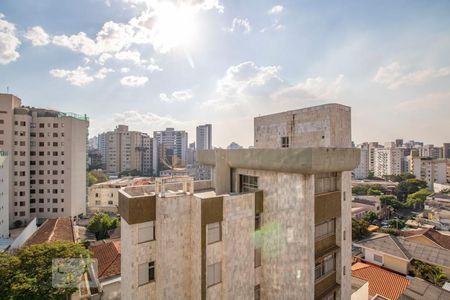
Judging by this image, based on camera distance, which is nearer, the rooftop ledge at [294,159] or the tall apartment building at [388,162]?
the rooftop ledge at [294,159]

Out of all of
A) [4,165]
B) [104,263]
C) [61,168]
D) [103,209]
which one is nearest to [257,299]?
[104,263]

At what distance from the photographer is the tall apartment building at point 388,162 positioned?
13425 cm

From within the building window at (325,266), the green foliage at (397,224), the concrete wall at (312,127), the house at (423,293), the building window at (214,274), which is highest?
the concrete wall at (312,127)

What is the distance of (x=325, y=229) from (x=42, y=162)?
6818 cm

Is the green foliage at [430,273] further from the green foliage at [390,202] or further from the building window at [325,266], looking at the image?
the green foliage at [390,202]

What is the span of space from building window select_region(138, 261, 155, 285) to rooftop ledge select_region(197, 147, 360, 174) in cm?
741

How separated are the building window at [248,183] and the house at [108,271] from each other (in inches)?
679

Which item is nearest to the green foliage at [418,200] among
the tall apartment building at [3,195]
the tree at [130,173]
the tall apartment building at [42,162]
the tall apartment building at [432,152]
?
the tall apartment building at [42,162]

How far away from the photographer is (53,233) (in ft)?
119

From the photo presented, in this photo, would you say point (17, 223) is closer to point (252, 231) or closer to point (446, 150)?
point (252, 231)

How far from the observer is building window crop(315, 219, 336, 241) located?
14.1m

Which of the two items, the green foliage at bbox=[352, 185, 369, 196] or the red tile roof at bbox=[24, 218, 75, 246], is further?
the green foliage at bbox=[352, 185, 369, 196]

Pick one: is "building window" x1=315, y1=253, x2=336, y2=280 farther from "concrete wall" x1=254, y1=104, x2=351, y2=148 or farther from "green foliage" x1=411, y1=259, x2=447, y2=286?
"green foliage" x1=411, y1=259, x2=447, y2=286

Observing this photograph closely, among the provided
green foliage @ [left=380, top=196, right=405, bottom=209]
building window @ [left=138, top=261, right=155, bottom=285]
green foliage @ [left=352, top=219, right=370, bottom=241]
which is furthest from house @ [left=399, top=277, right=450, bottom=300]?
green foliage @ [left=380, top=196, right=405, bottom=209]
